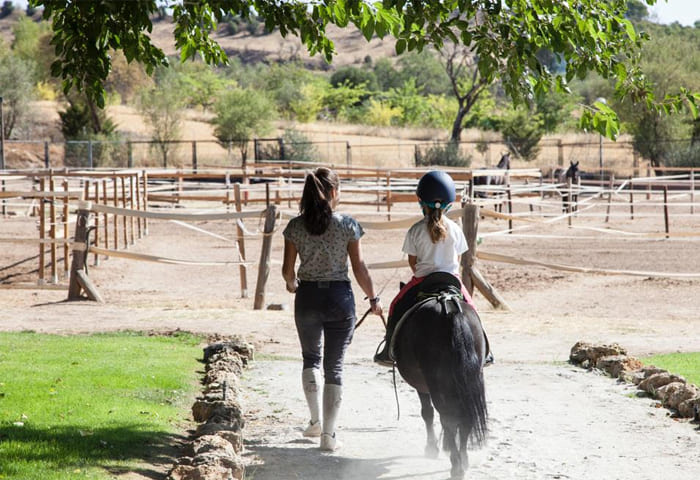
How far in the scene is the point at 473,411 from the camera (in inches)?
197

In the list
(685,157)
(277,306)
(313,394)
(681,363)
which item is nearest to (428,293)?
(313,394)

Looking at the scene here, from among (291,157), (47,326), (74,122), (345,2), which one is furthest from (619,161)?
(345,2)

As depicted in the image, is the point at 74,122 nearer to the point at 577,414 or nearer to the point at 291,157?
the point at 291,157

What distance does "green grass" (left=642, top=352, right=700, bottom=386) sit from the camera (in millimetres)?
7677

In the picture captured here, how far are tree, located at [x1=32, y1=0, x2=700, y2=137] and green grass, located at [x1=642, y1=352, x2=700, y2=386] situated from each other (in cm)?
230

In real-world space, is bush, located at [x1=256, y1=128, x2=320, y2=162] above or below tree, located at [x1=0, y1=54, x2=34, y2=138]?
below

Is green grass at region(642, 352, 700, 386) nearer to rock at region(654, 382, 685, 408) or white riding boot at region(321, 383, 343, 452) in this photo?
rock at region(654, 382, 685, 408)

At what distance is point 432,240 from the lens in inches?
206

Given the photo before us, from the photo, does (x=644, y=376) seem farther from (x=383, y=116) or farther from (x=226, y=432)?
(x=383, y=116)

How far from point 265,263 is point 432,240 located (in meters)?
7.59

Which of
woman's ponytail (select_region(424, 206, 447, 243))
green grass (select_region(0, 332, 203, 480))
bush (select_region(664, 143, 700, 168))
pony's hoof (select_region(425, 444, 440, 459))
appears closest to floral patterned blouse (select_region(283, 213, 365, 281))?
woman's ponytail (select_region(424, 206, 447, 243))

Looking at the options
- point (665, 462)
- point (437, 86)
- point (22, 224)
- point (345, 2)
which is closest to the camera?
point (665, 462)

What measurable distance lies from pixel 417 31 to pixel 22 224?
18308 millimetres

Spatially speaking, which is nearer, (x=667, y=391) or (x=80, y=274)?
(x=667, y=391)
